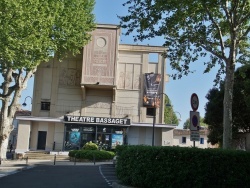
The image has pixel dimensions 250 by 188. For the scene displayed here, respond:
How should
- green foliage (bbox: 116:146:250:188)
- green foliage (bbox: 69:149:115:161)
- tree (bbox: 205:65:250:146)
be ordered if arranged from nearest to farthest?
green foliage (bbox: 116:146:250:188) → green foliage (bbox: 69:149:115:161) → tree (bbox: 205:65:250:146)

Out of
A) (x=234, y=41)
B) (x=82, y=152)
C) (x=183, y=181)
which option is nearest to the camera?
(x=183, y=181)

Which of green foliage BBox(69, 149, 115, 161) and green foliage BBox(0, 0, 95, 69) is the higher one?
green foliage BBox(0, 0, 95, 69)

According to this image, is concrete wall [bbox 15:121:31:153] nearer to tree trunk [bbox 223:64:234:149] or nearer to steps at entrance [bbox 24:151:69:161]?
steps at entrance [bbox 24:151:69:161]

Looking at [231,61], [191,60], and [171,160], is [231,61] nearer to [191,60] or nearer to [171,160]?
[191,60]

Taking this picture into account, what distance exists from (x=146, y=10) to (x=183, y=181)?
585cm

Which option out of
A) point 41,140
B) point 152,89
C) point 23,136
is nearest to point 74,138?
point 41,140

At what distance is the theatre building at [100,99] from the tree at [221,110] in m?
6.33

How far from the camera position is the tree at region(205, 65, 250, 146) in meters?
30.8

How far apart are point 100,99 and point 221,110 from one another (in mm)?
13543

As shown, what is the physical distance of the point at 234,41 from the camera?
463 inches

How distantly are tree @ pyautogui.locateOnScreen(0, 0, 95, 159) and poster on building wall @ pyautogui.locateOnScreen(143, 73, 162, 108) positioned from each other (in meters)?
8.44

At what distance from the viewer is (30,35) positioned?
23828 mm

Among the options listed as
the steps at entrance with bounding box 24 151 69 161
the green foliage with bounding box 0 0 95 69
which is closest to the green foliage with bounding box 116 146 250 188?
the green foliage with bounding box 0 0 95 69

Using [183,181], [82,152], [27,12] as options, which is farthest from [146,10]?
[82,152]
